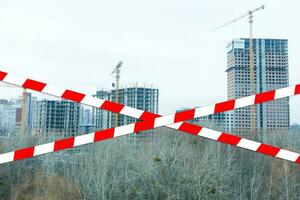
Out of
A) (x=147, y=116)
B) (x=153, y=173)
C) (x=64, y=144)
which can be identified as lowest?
(x=153, y=173)

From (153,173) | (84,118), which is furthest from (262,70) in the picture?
(153,173)

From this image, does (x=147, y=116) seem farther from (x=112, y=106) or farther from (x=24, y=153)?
(x=24, y=153)

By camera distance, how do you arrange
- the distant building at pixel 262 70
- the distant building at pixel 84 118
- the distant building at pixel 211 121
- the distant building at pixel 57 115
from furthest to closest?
the distant building at pixel 57 115 < the distant building at pixel 84 118 < the distant building at pixel 262 70 < the distant building at pixel 211 121

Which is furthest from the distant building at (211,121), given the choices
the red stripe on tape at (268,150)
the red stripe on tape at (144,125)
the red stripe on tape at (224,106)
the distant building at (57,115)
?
the distant building at (57,115)

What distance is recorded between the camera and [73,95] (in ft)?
7.68

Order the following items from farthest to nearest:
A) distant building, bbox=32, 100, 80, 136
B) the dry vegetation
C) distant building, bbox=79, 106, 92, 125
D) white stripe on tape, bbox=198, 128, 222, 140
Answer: distant building, bbox=32, 100, 80, 136 → distant building, bbox=79, 106, 92, 125 → the dry vegetation → white stripe on tape, bbox=198, 128, 222, 140

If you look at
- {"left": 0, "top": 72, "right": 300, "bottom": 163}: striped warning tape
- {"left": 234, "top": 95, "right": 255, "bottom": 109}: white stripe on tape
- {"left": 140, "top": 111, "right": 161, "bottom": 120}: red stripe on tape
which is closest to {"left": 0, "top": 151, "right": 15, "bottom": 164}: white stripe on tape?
{"left": 0, "top": 72, "right": 300, "bottom": 163}: striped warning tape

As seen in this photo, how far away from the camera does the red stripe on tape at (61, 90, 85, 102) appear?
2.33m

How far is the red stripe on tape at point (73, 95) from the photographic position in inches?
91.8

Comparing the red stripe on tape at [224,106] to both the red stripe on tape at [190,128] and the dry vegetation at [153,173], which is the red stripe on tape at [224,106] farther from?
the dry vegetation at [153,173]

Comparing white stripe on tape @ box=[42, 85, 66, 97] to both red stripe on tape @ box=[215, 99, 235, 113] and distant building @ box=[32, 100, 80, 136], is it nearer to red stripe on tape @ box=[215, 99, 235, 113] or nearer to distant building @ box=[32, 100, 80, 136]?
red stripe on tape @ box=[215, 99, 235, 113]

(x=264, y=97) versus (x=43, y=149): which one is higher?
(x=264, y=97)

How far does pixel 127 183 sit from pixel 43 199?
4.37m

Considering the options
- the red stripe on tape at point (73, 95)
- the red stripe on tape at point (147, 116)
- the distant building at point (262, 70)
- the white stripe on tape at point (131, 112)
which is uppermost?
the distant building at point (262, 70)
